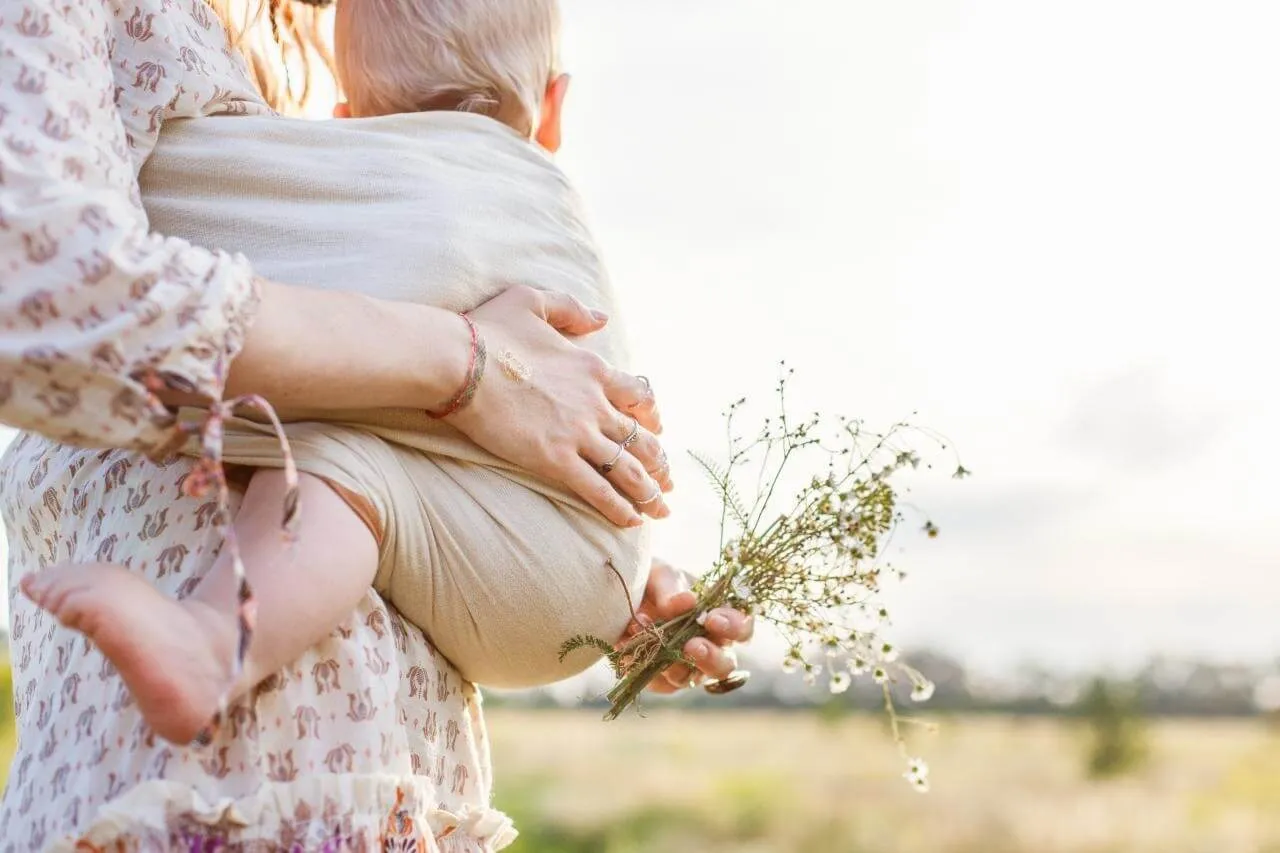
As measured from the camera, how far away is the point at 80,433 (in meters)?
1.27

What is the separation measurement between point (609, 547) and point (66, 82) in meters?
0.81

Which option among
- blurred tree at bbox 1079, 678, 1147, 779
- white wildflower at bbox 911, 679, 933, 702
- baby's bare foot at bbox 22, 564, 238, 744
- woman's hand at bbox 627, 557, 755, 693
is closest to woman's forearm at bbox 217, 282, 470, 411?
baby's bare foot at bbox 22, 564, 238, 744

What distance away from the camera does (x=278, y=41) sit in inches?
80.0

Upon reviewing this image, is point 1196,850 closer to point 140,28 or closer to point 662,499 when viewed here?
point 662,499

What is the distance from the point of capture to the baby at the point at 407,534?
1249 millimetres

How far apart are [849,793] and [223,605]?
10807 mm

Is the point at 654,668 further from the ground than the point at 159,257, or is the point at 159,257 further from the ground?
the point at 159,257

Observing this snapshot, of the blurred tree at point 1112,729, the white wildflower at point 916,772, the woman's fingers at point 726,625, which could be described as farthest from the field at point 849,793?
the woman's fingers at point 726,625

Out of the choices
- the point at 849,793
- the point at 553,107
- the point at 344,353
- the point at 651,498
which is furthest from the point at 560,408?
the point at 849,793

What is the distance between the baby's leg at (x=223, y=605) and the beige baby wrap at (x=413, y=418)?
5cm

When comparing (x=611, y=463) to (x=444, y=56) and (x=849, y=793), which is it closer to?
(x=444, y=56)

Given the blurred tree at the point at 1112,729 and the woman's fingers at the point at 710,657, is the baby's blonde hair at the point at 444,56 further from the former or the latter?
the blurred tree at the point at 1112,729

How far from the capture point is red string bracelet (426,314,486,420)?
1512 millimetres

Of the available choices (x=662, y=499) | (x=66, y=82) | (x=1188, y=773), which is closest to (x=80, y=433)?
(x=66, y=82)
